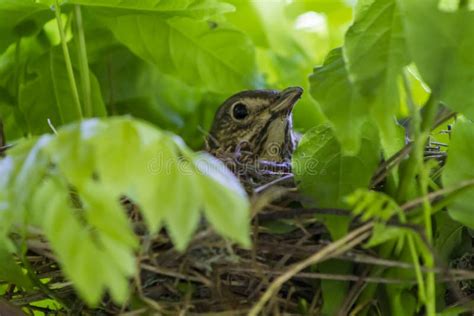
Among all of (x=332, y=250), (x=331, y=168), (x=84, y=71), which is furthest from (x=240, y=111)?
(x=332, y=250)

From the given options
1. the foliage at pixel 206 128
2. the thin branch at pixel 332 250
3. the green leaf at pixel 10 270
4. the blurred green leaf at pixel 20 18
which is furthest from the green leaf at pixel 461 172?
the blurred green leaf at pixel 20 18

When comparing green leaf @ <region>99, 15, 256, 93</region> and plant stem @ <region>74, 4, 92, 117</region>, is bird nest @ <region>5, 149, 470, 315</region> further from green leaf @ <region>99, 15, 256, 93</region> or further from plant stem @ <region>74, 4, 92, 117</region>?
green leaf @ <region>99, 15, 256, 93</region>

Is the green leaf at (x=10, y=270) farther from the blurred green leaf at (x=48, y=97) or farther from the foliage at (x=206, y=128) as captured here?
the blurred green leaf at (x=48, y=97)

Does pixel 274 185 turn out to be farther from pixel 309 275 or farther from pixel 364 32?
pixel 364 32

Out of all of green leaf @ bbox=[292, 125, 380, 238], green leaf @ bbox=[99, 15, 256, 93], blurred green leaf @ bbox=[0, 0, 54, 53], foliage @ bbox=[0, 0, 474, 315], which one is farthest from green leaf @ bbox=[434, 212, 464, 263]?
blurred green leaf @ bbox=[0, 0, 54, 53]

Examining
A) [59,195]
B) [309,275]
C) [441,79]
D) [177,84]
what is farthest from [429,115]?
[177,84]

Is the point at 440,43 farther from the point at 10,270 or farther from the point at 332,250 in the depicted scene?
the point at 10,270
